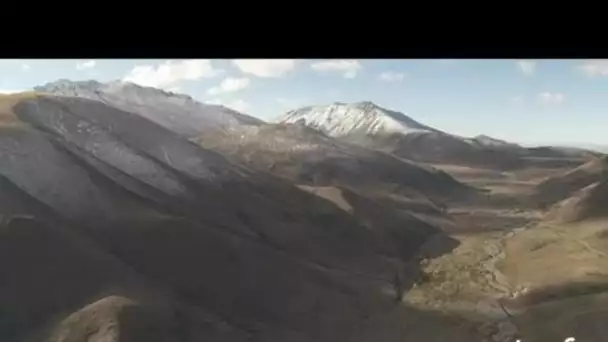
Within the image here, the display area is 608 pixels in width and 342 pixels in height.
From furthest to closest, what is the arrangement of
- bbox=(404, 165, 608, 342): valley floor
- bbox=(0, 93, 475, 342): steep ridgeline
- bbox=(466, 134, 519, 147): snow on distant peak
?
bbox=(466, 134, 519, 147): snow on distant peak → bbox=(404, 165, 608, 342): valley floor → bbox=(0, 93, 475, 342): steep ridgeline

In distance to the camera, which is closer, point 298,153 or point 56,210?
point 56,210

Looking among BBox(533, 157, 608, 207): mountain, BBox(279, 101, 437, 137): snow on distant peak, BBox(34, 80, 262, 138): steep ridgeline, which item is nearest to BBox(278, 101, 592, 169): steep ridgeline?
BBox(279, 101, 437, 137): snow on distant peak

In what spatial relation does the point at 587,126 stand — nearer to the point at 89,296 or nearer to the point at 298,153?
the point at 298,153

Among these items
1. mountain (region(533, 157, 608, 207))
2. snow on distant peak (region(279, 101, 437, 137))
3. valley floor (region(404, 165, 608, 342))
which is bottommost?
valley floor (region(404, 165, 608, 342))

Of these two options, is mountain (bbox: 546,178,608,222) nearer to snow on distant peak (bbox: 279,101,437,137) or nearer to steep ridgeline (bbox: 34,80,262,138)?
snow on distant peak (bbox: 279,101,437,137)

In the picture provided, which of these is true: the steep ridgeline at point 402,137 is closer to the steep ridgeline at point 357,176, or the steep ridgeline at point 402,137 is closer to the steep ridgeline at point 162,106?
the steep ridgeline at point 357,176
